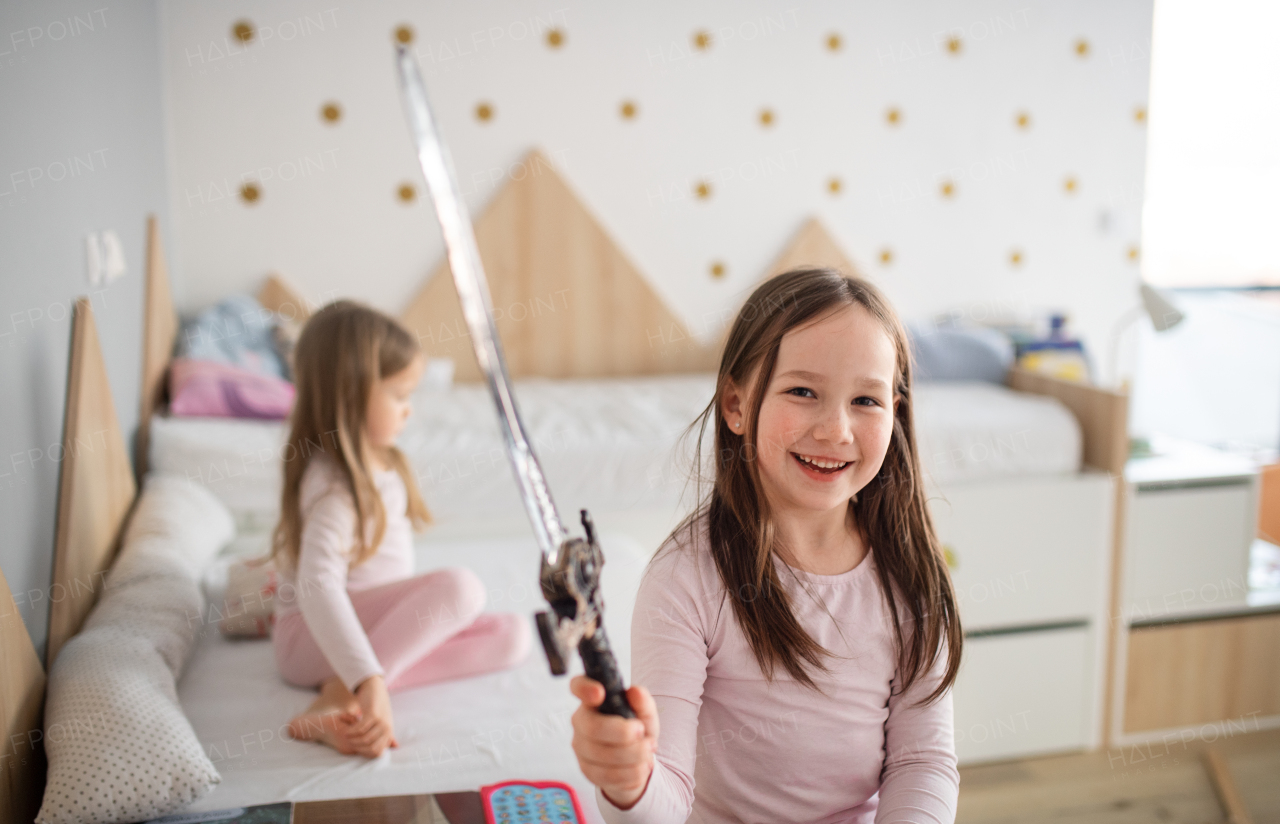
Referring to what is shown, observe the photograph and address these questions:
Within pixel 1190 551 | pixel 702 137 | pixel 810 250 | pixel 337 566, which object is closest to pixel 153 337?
pixel 337 566

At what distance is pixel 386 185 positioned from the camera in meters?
2.60

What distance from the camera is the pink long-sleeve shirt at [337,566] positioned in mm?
1142

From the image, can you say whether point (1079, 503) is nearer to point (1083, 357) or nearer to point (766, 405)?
point (1083, 357)

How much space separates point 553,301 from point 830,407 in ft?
6.41

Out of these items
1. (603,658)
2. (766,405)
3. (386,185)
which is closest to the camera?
(603,658)

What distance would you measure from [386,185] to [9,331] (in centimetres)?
159

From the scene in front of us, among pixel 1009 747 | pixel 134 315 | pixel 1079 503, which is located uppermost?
pixel 134 315

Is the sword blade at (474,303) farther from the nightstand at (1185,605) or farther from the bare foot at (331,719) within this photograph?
the nightstand at (1185,605)

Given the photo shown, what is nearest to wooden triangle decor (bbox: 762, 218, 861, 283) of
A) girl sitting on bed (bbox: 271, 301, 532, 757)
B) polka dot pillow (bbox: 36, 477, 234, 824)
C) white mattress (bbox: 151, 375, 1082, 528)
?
white mattress (bbox: 151, 375, 1082, 528)

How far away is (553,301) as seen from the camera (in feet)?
9.00

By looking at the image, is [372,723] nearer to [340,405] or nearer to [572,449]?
[340,405]

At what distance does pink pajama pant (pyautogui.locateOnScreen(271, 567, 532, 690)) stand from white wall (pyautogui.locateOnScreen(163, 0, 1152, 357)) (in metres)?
1.51

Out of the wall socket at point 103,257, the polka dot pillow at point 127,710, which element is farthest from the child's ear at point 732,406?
the wall socket at point 103,257

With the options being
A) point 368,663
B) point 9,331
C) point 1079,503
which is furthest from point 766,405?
point 1079,503
